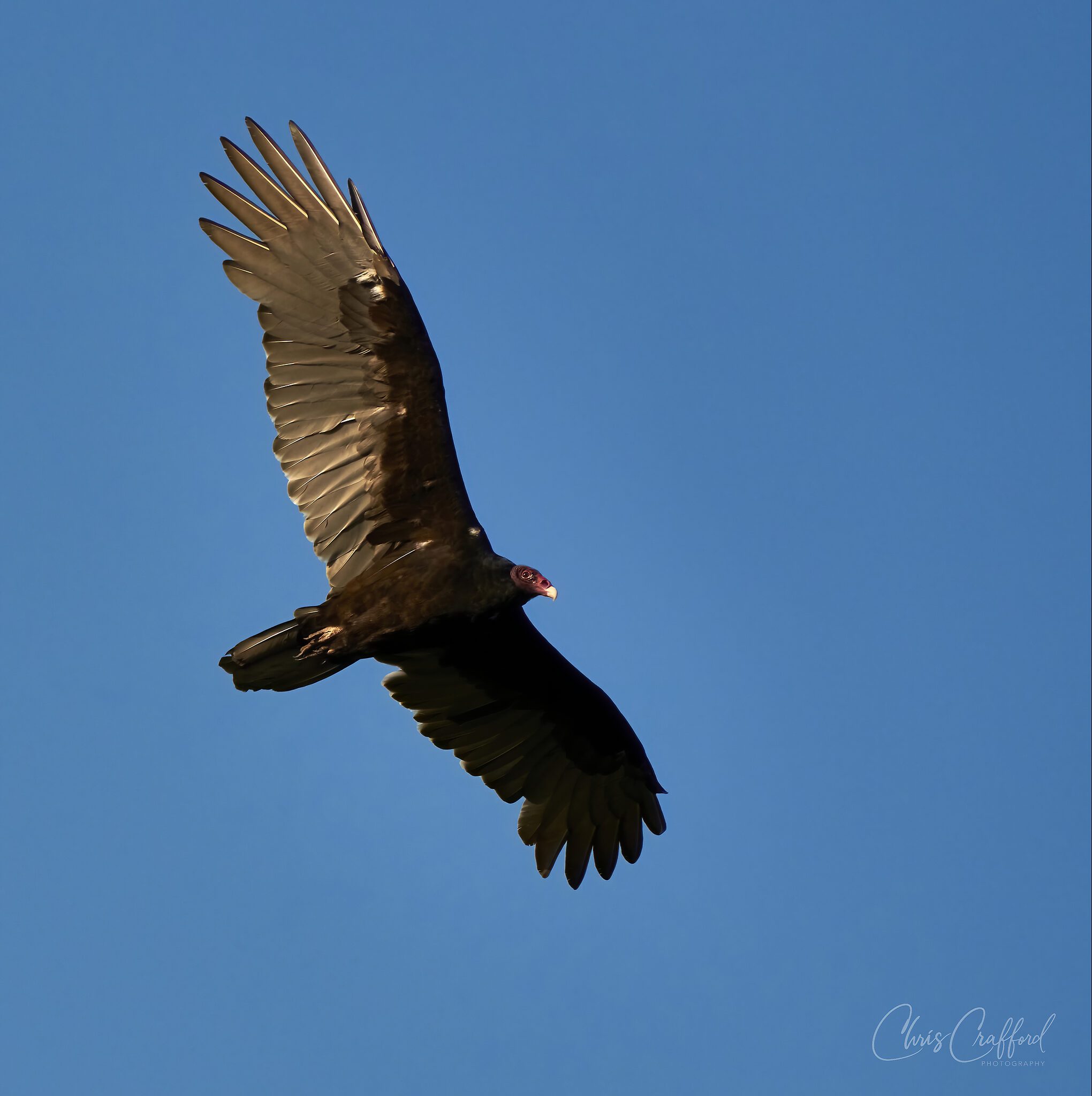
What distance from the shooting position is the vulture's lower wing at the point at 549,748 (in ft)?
34.5

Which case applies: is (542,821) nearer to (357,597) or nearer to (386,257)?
(357,597)

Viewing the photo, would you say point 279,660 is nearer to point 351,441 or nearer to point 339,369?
point 351,441

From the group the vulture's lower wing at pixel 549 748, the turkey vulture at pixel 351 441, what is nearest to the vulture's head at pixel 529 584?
→ the turkey vulture at pixel 351 441

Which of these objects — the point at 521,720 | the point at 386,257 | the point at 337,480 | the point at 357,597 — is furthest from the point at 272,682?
the point at 386,257

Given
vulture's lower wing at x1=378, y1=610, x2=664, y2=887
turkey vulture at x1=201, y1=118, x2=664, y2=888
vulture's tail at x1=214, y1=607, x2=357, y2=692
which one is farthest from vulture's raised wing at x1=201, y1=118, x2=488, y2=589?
vulture's lower wing at x1=378, y1=610, x2=664, y2=887

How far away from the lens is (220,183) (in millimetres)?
9648

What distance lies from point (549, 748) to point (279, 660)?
2294mm

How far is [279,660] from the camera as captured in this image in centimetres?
938

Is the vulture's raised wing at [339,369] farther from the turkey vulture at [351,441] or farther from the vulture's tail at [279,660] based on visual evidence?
the vulture's tail at [279,660]

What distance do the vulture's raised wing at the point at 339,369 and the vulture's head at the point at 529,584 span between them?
26cm

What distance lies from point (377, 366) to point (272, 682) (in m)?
2.05

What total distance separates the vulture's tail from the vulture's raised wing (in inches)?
18.2

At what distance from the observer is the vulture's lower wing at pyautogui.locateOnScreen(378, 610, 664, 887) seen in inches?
414

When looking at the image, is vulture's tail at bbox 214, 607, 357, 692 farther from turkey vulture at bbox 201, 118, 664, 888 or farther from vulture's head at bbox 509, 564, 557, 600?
vulture's head at bbox 509, 564, 557, 600
